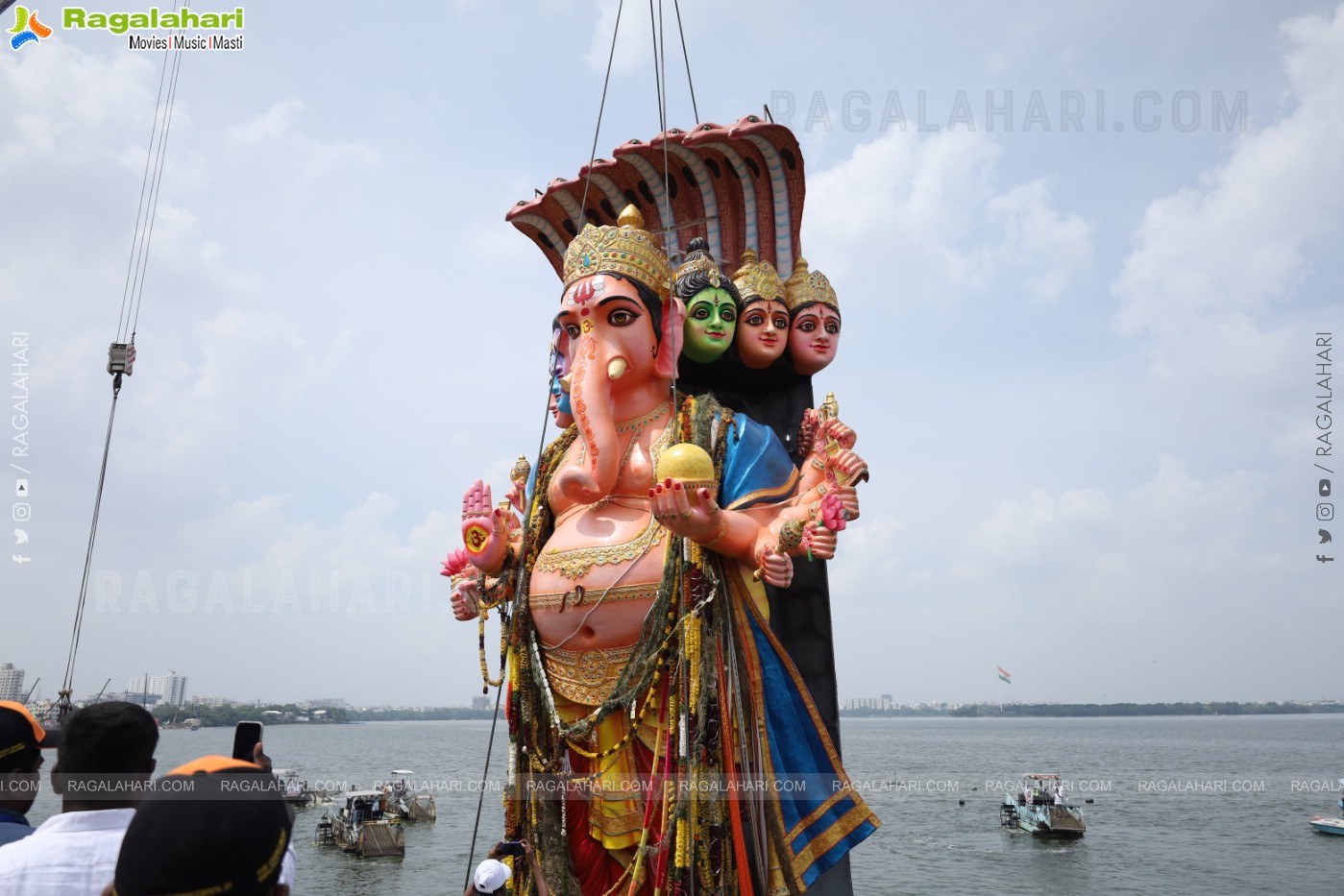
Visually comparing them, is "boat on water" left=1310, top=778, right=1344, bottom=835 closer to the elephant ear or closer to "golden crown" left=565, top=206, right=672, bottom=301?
the elephant ear

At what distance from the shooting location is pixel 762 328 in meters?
5.45

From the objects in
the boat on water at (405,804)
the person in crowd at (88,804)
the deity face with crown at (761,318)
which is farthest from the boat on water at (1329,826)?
the person in crowd at (88,804)

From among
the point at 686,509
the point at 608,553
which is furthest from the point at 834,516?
the point at 608,553

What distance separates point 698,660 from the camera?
446 cm

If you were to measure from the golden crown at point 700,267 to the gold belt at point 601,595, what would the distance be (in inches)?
71.5

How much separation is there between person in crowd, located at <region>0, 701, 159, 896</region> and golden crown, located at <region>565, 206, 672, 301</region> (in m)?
3.44

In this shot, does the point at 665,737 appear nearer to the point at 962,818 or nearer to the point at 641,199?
the point at 641,199

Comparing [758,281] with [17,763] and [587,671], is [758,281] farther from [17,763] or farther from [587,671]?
[17,763]

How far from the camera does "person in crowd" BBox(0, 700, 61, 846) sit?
219 cm

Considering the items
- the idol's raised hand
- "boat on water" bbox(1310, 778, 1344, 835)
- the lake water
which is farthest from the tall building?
"boat on water" bbox(1310, 778, 1344, 835)

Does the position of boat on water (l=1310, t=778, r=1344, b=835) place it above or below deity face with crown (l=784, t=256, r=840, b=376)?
below

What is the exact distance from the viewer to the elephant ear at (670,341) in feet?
16.8

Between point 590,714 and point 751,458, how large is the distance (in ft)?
5.10

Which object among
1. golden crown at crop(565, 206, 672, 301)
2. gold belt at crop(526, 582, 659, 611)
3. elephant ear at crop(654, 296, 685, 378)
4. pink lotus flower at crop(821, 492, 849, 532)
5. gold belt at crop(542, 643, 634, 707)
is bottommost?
gold belt at crop(542, 643, 634, 707)
